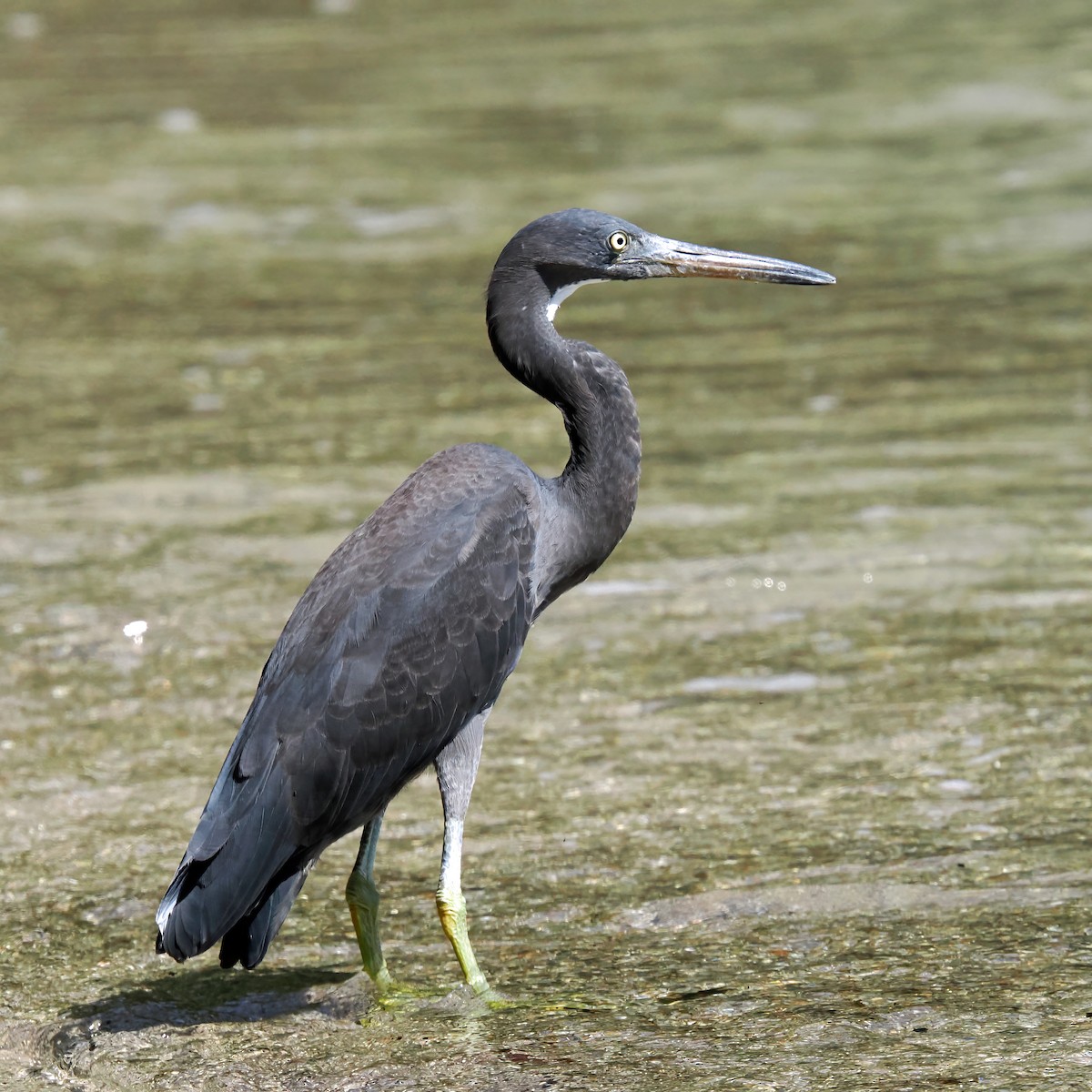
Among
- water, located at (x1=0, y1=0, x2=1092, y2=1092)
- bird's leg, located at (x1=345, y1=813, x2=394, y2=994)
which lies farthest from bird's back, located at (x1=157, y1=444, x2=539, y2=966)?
water, located at (x1=0, y1=0, x2=1092, y2=1092)

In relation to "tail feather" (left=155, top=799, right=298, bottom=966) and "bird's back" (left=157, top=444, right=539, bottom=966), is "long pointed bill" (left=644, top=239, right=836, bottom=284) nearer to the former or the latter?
"bird's back" (left=157, top=444, right=539, bottom=966)

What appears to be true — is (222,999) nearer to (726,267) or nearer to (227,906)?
(227,906)

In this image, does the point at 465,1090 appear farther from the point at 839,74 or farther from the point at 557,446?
the point at 839,74

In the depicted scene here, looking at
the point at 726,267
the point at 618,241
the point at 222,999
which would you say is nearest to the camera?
the point at 222,999

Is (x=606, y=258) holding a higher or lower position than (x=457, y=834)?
higher

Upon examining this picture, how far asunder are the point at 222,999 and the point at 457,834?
69cm

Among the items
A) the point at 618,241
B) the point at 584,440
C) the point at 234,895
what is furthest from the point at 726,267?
the point at 234,895

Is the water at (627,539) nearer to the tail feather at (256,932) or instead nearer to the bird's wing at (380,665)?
the tail feather at (256,932)

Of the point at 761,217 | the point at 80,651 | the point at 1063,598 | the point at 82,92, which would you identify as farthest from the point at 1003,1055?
the point at 82,92

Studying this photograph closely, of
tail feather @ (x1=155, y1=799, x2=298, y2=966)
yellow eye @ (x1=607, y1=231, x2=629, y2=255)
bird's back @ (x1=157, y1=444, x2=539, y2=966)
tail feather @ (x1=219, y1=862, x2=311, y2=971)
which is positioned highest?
yellow eye @ (x1=607, y1=231, x2=629, y2=255)

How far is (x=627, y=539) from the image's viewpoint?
294 inches

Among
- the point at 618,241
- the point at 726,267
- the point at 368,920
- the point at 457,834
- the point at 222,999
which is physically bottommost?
the point at 222,999

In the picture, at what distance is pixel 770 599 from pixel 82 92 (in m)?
9.91

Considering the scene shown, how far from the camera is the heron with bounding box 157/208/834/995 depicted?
172 inches
